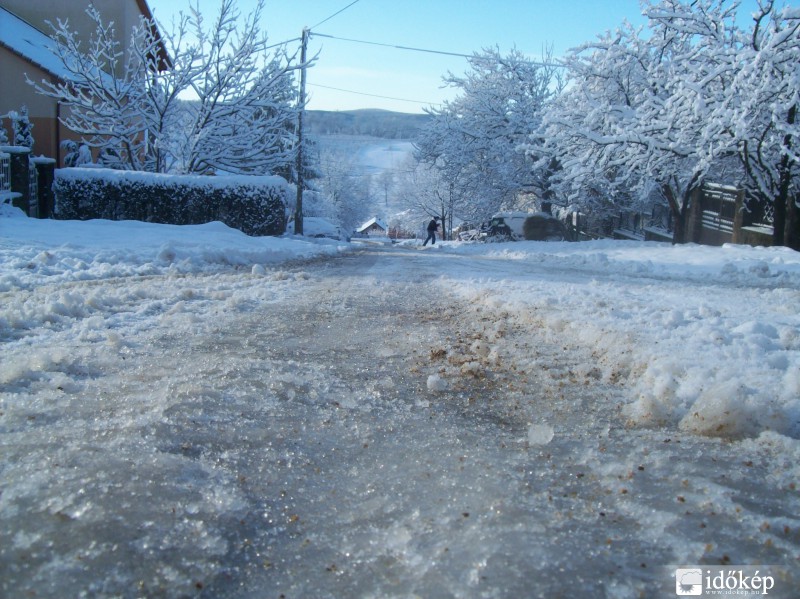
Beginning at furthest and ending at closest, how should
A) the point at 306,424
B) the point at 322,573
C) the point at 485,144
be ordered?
the point at 485,144 < the point at 306,424 < the point at 322,573

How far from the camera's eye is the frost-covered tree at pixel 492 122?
97.1 feet

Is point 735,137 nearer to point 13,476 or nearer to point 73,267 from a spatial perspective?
point 73,267

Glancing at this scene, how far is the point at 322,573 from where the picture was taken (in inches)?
82.0

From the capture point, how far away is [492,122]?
30031mm

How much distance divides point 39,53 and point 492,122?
1818 cm

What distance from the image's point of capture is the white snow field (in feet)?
6.89

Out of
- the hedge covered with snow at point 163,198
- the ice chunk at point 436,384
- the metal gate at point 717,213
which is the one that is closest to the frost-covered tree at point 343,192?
the metal gate at point 717,213

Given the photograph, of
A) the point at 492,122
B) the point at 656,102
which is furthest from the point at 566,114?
the point at 492,122

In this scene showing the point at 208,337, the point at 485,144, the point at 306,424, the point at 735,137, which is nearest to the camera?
the point at 306,424

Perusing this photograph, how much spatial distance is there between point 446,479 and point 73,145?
78.0 ft

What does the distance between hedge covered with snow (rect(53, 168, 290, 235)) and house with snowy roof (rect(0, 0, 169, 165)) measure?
7122mm

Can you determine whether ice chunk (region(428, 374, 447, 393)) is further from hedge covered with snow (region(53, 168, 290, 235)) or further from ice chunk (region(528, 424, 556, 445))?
hedge covered with snow (region(53, 168, 290, 235))

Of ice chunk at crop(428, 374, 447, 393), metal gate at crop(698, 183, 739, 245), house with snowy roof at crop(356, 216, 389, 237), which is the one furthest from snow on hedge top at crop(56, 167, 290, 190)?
house with snowy roof at crop(356, 216, 389, 237)

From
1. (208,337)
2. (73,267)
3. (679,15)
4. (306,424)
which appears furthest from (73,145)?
(306,424)
